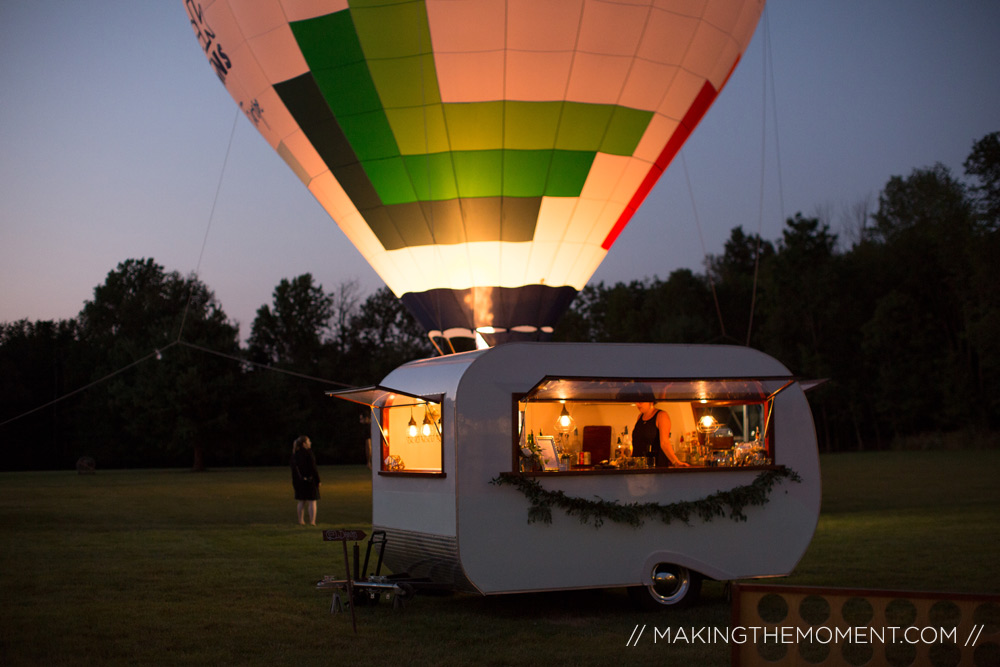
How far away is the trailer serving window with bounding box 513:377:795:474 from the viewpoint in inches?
386

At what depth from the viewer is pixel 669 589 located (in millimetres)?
9727

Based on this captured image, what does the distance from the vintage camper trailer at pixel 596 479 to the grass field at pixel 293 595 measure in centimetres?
47

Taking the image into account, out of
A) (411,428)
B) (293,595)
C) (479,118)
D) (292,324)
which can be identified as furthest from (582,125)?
(292,324)

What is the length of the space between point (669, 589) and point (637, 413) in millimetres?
2596

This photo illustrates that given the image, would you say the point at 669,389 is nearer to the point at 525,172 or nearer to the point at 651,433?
the point at 651,433

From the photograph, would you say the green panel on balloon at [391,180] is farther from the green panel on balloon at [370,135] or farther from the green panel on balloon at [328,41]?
the green panel on balloon at [328,41]

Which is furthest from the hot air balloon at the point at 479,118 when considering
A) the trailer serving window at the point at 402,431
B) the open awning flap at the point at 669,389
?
the open awning flap at the point at 669,389

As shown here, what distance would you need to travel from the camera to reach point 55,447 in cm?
5850

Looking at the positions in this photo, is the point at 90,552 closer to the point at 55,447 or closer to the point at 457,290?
the point at 457,290

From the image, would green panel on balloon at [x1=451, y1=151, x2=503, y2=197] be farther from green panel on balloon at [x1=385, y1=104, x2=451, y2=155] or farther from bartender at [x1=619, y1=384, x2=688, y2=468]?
bartender at [x1=619, y1=384, x2=688, y2=468]

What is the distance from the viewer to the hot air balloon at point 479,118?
13328mm

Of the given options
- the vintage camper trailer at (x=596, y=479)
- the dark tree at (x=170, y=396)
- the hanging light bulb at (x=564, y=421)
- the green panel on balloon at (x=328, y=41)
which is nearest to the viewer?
the vintage camper trailer at (x=596, y=479)

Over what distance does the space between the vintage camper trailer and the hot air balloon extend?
372cm

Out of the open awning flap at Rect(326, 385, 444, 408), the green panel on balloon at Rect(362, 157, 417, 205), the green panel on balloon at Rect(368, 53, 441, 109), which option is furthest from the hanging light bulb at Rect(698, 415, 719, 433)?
the green panel on balloon at Rect(368, 53, 441, 109)
